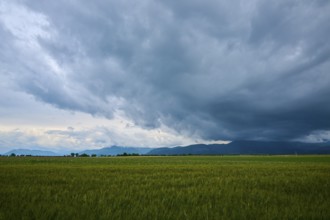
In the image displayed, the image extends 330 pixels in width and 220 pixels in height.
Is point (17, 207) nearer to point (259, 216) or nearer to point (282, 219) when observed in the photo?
point (259, 216)

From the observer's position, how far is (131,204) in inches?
252

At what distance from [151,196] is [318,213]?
14.6 ft

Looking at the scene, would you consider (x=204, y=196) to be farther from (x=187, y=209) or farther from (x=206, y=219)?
(x=206, y=219)

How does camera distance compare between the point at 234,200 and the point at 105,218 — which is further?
the point at 234,200

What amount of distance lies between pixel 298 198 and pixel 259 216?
9.29ft

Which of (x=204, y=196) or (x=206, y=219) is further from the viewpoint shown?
(x=204, y=196)

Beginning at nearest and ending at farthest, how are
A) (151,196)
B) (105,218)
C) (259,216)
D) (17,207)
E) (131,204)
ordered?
(105,218), (259,216), (17,207), (131,204), (151,196)

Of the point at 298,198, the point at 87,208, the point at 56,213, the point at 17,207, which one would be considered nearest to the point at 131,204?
the point at 87,208

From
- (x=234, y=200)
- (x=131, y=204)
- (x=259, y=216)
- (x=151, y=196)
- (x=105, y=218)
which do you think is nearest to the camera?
(x=105, y=218)

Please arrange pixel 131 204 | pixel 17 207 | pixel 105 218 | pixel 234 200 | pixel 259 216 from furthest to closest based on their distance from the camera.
Result: pixel 234 200, pixel 131 204, pixel 17 207, pixel 259 216, pixel 105 218

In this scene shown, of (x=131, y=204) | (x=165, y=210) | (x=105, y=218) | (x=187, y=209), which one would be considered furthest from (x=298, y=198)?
(x=105, y=218)

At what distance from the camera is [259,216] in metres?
5.37

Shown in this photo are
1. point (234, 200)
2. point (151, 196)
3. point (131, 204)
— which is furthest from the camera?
point (151, 196)

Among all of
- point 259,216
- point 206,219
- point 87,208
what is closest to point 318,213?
point 259,216
